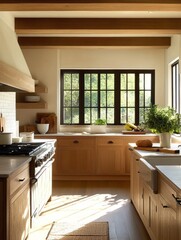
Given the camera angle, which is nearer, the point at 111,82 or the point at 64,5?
the point at 64,5

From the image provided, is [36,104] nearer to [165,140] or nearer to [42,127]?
[42,127]

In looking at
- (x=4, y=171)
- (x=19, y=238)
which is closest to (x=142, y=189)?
(x=19, y=238)

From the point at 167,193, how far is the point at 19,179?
48.7 inches

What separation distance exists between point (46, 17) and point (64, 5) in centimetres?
133

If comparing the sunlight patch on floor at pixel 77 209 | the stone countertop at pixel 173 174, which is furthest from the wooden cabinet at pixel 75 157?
the stone countertop at pixel 173 174

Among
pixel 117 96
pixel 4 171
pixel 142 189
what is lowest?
pixel 142 189

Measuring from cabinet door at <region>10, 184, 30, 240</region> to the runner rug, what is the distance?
0.40 metres

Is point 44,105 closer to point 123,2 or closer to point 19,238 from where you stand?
point 123,2

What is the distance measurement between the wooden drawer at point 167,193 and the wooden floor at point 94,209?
3.43 ft

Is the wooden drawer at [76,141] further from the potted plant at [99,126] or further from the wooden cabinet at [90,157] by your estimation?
the potted plant at [99,126]

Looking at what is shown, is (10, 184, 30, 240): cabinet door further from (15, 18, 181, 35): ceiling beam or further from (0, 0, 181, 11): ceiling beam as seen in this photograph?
(15, 18, 181, 35): ceiling beam

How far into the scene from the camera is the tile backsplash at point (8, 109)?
4.72 m

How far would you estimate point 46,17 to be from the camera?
518 cm

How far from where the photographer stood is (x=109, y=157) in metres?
6.56
